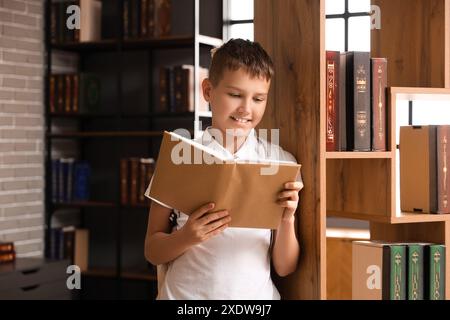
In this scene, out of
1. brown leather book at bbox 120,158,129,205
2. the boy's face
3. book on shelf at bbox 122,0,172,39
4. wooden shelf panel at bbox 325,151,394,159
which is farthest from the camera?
brown leather book at bbox 120,158,129,205

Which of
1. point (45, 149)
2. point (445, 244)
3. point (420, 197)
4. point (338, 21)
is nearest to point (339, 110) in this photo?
point (420, 197)

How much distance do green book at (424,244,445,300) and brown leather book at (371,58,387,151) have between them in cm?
32

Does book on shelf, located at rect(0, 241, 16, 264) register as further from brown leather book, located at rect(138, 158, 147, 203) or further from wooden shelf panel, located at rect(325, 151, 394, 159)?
wooden shelf panel, located at rect(325, 151, 394, 159)

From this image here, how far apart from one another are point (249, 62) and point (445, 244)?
0.79m

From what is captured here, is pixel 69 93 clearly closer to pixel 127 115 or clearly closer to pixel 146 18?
pixel 127 115

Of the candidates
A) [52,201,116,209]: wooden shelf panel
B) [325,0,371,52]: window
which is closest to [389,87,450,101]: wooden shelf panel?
[325,0,371,52]: window

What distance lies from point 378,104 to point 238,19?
10.1ft

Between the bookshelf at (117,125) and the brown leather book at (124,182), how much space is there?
3 cm

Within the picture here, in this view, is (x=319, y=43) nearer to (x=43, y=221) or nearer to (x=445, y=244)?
(x=445, y=244)

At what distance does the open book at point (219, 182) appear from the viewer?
155 centimetres

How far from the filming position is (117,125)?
4914mm

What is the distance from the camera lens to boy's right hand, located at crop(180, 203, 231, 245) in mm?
1610

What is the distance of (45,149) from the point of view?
4816 millimetres

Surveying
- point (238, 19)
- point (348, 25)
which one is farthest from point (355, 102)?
point (238, 19)
